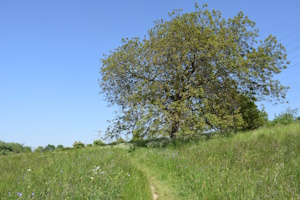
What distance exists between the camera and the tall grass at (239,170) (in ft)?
23.2

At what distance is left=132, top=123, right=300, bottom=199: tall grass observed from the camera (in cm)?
706

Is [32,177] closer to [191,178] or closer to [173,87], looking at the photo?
[191,178]

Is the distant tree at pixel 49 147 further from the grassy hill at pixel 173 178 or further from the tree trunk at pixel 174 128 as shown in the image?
the grassy hill at pixel 173 178

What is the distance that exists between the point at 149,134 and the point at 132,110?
2.50 metres

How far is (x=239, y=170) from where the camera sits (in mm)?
9148

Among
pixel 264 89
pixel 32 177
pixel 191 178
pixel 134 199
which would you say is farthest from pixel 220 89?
→ pixel 32 177

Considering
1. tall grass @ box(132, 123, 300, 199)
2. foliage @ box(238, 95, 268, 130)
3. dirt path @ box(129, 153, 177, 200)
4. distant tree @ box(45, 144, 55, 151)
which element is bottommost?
dirt path @ box(129, 153, 177, 200)

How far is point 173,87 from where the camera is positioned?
71.6 ft

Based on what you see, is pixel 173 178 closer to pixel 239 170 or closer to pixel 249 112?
pixel 239 170

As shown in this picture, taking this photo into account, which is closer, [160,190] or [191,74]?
[160,190]

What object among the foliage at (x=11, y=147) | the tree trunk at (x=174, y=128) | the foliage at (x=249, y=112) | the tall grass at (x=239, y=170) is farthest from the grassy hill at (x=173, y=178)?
the foliage at (x=11, y=147)

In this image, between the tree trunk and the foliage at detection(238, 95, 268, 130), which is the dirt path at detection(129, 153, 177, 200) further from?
the foliage at detection(238, 95, 268, 130)

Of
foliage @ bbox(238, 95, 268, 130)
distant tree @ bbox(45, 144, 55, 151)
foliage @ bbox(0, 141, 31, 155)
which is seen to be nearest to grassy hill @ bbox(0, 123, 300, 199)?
foliage @ bbox(238, 95, 268, 130)

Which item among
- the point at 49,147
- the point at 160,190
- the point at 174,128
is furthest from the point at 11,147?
the point at 160,190
